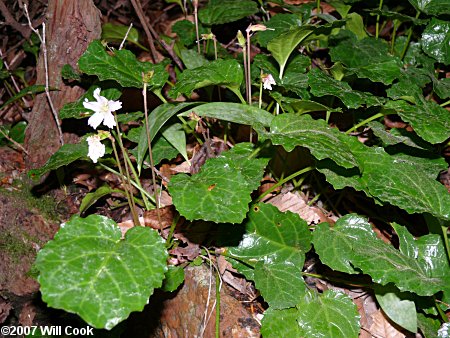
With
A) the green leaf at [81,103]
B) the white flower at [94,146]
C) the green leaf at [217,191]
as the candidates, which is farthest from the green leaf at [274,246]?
the green leaf at [81,103]

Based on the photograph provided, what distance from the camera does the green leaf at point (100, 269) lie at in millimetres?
1179

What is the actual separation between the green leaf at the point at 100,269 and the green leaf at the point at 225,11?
1420 millimetres

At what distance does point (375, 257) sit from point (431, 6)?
145 centimetres

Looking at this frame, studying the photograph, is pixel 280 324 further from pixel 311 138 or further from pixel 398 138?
pixel 398 138

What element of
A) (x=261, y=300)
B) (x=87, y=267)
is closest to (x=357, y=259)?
(x=261, y=300)

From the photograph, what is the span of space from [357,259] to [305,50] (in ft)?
4.90

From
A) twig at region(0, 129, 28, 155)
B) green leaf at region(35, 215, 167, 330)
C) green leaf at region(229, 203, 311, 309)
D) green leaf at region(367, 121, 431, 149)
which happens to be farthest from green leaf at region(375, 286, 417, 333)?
twig at region(0, 129, 28, 155)

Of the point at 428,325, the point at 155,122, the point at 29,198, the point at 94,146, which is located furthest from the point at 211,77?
the point at 428,325

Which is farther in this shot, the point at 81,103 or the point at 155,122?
the point at 81,103

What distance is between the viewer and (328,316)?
1581mm

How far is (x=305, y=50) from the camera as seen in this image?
2.69 metres

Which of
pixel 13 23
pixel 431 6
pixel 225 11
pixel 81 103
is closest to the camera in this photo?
pixel 81 103

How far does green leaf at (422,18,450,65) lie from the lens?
Result: 91.7 inches

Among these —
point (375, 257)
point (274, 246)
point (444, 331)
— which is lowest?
point (444, 331)
